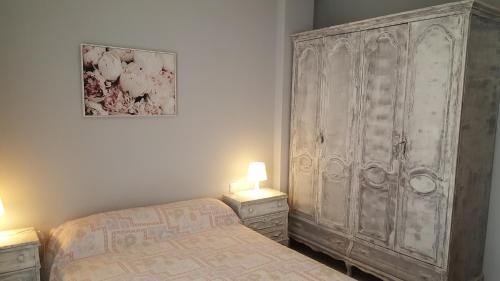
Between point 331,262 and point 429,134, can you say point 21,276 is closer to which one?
point 331,262

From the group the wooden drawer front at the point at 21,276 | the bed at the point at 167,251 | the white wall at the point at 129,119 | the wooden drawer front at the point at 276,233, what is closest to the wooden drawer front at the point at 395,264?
the wooden drawer front at the point at 276,233

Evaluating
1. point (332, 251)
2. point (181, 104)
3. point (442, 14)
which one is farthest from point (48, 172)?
point (442, 14)

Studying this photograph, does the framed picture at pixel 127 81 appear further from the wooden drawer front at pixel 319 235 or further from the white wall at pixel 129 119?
the wooden drawer front at pixel 319 235

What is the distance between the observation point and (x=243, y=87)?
11.5 feet

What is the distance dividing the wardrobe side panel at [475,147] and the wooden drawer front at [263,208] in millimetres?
1500

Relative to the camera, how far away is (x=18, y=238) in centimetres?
225

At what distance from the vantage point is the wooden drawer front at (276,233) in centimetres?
337

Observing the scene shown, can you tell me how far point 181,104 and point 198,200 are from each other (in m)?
0.88

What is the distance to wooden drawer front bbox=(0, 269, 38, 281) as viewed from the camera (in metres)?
2.13

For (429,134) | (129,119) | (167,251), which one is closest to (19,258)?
(167,251)

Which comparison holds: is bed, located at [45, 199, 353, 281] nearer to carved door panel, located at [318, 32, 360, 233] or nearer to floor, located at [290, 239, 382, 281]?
carved door panel, located at [318, 32, 360, 233]

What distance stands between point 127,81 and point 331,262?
2.53 meters

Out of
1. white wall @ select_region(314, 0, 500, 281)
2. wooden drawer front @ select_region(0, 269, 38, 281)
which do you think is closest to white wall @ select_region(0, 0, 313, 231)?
wooden drawer front @ select_region(0, 269, 38, 281)

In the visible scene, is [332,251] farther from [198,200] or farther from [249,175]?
[198,200]
